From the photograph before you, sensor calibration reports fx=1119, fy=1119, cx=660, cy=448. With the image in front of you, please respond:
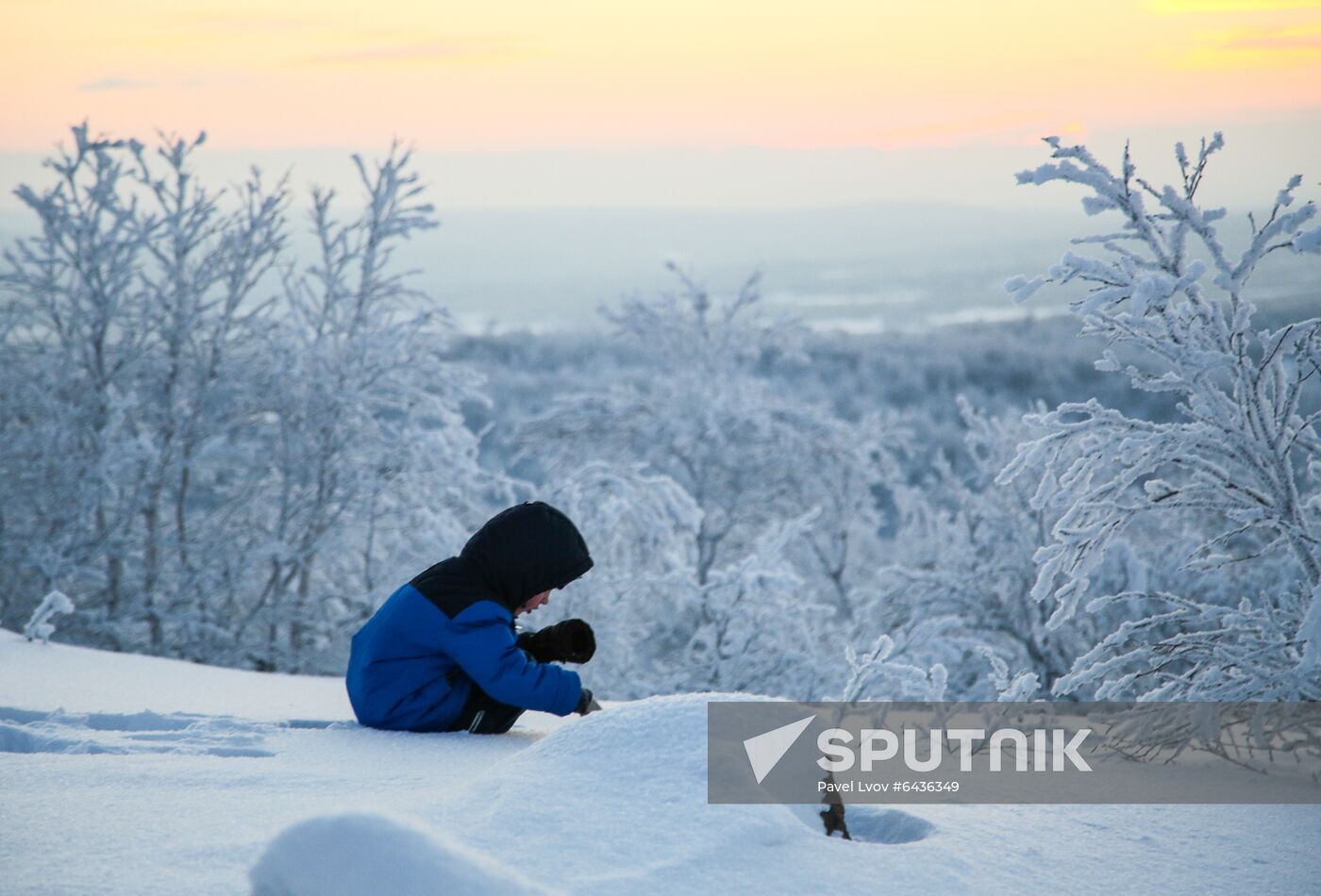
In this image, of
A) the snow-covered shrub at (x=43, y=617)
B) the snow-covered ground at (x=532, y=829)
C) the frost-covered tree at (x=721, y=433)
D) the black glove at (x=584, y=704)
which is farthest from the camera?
the frost-covered tree at (x=721, y=433)

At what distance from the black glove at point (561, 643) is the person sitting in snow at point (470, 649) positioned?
0.59ft

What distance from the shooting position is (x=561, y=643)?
12.5 feet

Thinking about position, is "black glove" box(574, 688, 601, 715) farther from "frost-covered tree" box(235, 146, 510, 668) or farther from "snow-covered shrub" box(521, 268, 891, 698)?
"frost-covered tree" box(235, 146, 510, 668)

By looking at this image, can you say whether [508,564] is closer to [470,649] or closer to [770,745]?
[470,649]

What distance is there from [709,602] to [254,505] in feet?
14.5

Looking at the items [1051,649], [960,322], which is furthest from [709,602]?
[960,322]

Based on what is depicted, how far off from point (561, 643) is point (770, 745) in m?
1.36

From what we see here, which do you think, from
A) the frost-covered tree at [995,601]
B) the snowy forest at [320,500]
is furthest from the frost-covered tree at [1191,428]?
the frost-covered tree at [995,601]

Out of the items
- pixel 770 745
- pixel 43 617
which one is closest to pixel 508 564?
pixel 770 745

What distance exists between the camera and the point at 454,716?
3.55 meters

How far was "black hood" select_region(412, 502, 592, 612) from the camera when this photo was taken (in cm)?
357

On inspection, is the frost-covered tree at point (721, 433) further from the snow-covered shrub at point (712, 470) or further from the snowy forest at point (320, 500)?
the snowy forest at point (320, 500)

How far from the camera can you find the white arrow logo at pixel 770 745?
2.47 metres

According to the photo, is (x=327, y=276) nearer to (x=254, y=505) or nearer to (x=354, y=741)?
(x=254, y=505)
